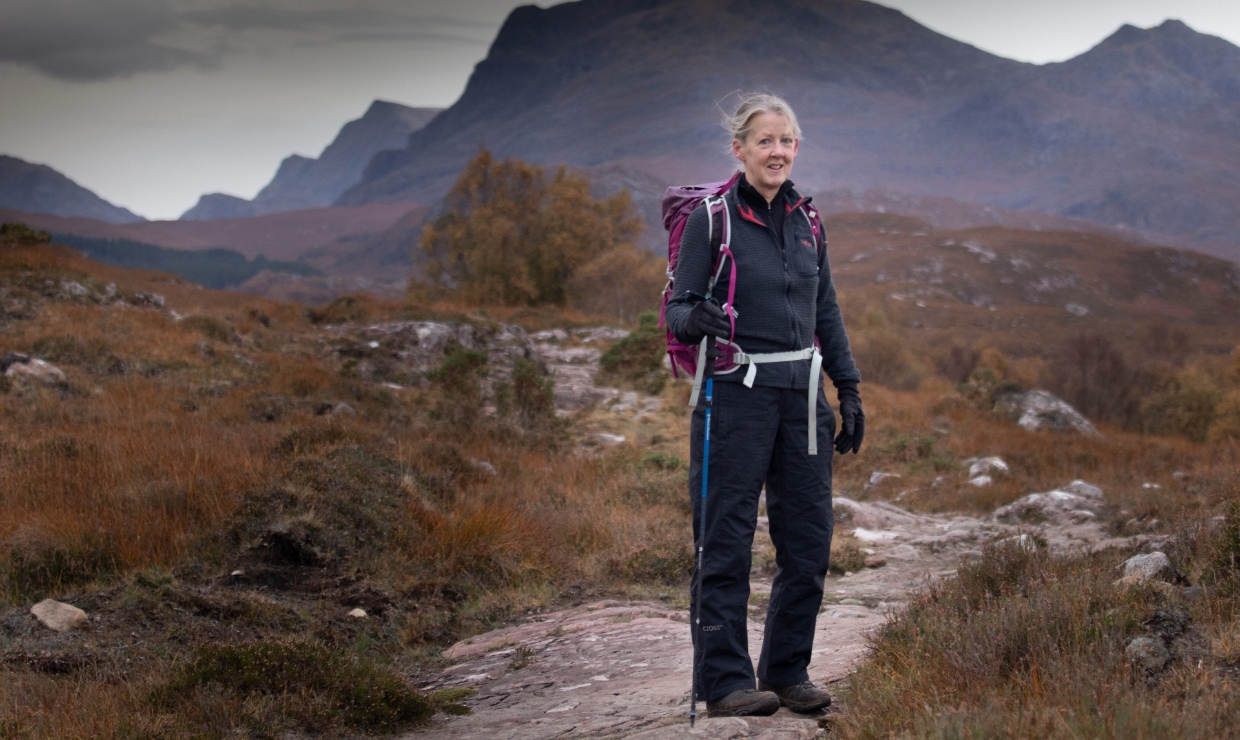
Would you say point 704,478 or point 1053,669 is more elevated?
point 704,478

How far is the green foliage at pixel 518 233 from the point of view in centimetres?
3891

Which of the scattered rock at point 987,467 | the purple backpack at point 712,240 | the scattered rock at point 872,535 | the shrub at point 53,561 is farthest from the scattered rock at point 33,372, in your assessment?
the scattered rock at point 987,467

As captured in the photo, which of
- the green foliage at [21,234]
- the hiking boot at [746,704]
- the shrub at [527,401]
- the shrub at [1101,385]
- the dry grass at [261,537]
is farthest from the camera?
the shrub at [1101,385]

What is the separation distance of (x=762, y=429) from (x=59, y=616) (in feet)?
11.4

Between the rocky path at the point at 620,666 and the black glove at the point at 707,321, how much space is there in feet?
4.11

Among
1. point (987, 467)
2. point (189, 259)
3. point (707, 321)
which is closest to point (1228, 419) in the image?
point (987, 467)

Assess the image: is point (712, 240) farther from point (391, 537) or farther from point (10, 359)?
point (10, 359)

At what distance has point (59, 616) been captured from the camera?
4086mm

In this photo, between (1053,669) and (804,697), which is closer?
(1053,669)

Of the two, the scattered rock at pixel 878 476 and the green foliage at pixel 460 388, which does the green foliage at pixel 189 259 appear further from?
the scattered rock at pixel 878 476

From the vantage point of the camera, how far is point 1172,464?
503 inches

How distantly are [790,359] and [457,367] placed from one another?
966cm

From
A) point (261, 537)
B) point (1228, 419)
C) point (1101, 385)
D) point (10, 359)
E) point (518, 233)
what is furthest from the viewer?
point (518, 233)

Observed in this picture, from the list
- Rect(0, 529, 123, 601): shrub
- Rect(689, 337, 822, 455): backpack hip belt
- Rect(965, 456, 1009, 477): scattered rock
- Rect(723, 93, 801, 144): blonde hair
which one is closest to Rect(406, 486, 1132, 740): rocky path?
Rect(689, 337, 822, 455): backpack hip belt
